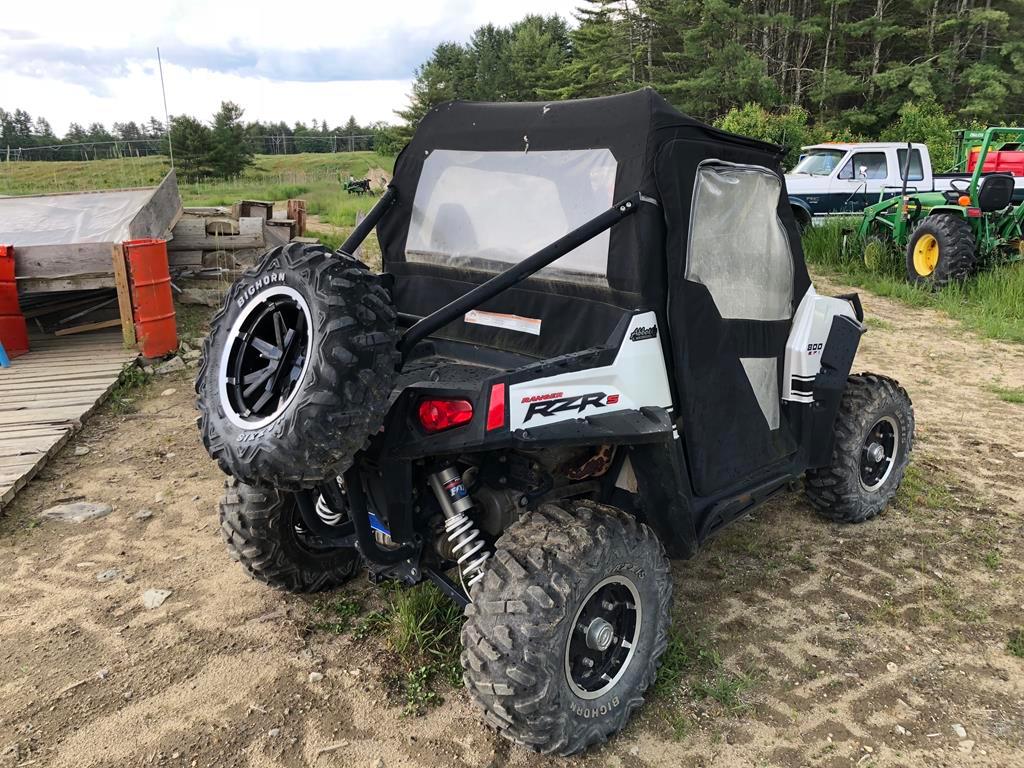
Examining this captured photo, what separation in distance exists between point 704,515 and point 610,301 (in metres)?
1.04

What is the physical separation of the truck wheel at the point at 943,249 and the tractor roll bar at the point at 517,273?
9900 mm

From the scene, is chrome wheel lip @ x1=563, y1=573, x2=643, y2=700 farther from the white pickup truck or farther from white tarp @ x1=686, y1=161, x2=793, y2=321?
the white pickup truck

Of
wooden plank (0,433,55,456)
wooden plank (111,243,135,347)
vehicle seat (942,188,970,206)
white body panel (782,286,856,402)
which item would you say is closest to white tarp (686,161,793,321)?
white body panel (782,286,856,402)

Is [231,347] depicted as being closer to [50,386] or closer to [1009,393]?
[50,386]

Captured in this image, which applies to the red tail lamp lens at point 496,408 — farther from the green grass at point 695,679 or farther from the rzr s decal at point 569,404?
the green grass at point 695,679

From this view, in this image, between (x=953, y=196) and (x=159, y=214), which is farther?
(x=953, y=196)

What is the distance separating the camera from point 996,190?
10.0 m

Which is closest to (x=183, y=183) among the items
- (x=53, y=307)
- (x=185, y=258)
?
(x=185, y=258)

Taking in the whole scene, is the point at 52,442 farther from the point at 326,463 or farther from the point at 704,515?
the point at 704,515

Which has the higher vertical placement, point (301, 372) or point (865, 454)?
point (301, 372)

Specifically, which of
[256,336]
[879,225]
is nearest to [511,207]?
[256,336]

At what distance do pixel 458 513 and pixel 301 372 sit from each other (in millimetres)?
815

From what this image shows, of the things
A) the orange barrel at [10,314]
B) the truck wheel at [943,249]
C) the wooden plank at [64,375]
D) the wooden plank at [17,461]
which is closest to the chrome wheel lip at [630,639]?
the wooden plank at [17,461]

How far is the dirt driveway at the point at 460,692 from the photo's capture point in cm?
278
